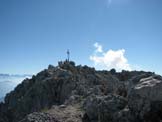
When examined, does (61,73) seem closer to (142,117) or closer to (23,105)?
(23,105)

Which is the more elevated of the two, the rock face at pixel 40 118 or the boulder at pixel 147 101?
the boulder at pixel 147 101

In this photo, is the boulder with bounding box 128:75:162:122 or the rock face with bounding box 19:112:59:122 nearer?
the boulder with bounding box 128:75:162:122

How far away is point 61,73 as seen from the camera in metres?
58.3

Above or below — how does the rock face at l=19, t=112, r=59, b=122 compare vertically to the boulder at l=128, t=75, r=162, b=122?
below

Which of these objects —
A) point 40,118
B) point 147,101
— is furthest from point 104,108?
point 40,118

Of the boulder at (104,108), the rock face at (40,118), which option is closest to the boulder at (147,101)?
the boulder at (104,108)

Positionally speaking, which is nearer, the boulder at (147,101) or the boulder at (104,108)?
the boulder at (147,101)

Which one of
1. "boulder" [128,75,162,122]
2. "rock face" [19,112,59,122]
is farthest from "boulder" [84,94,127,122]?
"rock face" [19,112,59,122]

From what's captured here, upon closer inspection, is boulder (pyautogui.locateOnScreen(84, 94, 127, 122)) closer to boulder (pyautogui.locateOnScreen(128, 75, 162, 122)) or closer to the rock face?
boulder (pyautogui.locateOnScreen(128, 75, 162, 122))

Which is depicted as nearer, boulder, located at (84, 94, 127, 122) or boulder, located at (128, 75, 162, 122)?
boulder, located at (128, 75, 162, 122)

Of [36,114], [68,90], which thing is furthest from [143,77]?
[68,90]

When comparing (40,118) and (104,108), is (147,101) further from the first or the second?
(40,118)

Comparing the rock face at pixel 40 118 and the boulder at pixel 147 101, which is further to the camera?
the rock face at pixel 40 118

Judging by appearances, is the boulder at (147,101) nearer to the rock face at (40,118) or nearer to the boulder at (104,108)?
the boulder at (104,108)
